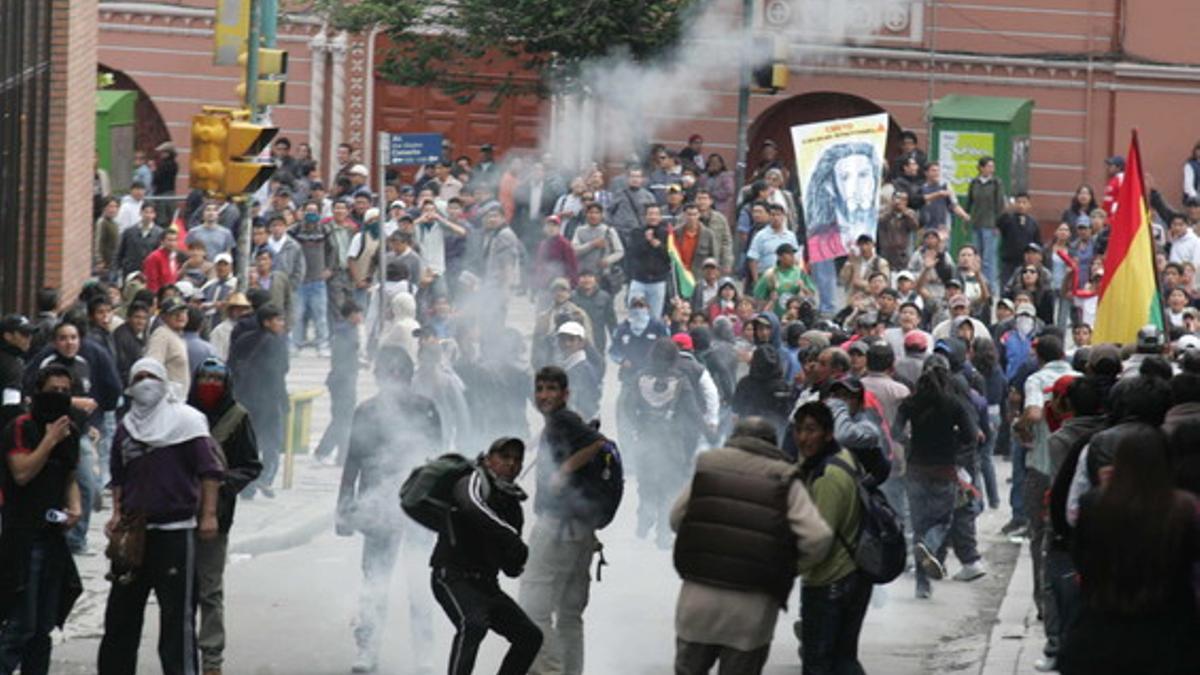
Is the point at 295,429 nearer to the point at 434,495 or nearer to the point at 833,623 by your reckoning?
the point at 434,495

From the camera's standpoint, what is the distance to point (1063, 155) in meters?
36.2

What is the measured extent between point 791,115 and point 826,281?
451 inches

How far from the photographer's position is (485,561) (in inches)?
476

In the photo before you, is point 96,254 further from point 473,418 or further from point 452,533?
point 452,533

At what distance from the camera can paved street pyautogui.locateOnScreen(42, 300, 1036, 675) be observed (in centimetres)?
1416

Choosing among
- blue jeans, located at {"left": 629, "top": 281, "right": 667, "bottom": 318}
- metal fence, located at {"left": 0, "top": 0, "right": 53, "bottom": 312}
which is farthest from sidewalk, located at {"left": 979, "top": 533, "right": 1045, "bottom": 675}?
blue jeans, located at {"left": 629, "top": 281, "right": 667, "bottom": 318}

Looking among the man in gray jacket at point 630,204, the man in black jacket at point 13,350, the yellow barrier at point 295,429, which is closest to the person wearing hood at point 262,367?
the yellow barrier at point 295,429

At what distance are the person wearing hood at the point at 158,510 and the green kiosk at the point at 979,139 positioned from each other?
21.6 metres

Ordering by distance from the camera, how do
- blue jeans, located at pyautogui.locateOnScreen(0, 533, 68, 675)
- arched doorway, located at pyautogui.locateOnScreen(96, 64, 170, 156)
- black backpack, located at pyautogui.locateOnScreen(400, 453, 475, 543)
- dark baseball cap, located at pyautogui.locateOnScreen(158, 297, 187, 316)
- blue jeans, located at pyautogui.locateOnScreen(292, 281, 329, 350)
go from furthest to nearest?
arched doorway, located at pyautogui.locateOnScreen(96, 64, 170, 156) < blue jeans, located at pyautogui.locateOnScreen(292, 281, 329, 350) < dark baseball cap, located at pyautogui.locateOnScreen(158, 297, 187, 316) < blue jeans, located at pyautogui.locateOnScreen(0, 533, 68, 675) < black backpack, located at pyautogui.locateOnScreen(400, 453, 475, 543)

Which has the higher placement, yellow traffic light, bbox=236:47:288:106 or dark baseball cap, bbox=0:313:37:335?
yellow traffic light, bbox=236:47:288:106

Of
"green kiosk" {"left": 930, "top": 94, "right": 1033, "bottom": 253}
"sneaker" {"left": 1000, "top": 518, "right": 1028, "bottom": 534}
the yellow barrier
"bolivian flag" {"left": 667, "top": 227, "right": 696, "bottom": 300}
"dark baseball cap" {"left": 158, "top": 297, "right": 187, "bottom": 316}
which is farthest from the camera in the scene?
"green kiosk" {"left": 930, "top": 94, "right": 1033, "bottom": 253}

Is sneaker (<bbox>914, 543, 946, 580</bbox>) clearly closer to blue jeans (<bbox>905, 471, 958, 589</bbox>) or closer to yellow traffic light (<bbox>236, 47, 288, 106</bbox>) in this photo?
blue jeans (<bbox>905, 471, 958, 589</bbox>)

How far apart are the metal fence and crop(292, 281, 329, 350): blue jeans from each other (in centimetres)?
470

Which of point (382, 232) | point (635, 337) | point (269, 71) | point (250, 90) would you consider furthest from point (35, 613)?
point (382, 232)
